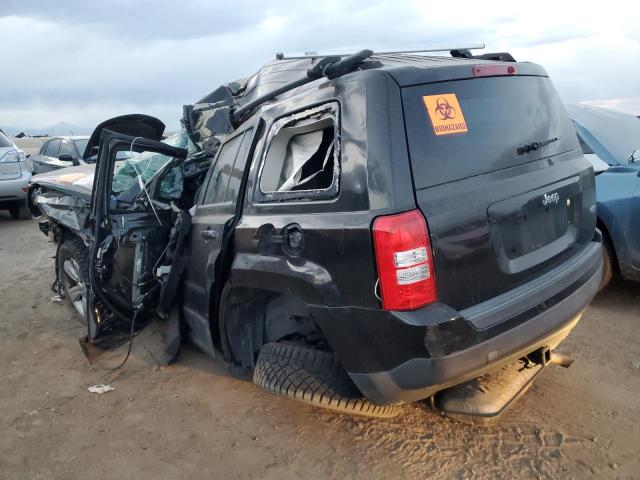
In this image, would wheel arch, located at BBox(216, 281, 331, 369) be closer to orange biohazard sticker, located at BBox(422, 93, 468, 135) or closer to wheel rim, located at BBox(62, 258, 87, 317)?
orange biohazard sticker, located at BBox(422, 93, 468, 135)

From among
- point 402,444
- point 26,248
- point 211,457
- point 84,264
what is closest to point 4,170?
point 26,248

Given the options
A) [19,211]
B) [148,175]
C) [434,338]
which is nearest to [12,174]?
[19,211]

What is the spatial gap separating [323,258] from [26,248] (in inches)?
292

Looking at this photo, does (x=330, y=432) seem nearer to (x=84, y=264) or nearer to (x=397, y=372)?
(x=397, y=372)

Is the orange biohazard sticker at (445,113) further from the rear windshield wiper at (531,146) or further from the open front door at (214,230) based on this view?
the open front door at (214,230)

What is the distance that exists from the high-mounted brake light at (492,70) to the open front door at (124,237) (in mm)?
2464

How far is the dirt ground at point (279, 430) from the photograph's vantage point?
105 inches

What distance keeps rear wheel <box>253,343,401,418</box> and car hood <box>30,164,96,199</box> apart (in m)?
2.40

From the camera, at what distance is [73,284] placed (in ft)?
17.1

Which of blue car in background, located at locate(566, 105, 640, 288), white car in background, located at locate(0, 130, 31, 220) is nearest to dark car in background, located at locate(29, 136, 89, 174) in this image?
white car in background, located at locate(0, 130, 31, 220)

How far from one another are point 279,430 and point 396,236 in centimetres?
154

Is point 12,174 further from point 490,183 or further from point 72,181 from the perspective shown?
point 490,183

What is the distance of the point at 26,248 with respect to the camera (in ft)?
27.1

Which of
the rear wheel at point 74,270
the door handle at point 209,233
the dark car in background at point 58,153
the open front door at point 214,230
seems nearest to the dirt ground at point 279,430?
the open front door at point 214,230
